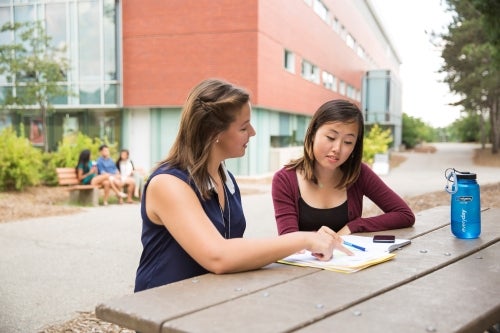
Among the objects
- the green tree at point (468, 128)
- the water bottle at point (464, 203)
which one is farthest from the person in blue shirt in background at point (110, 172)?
the green tree at point (468, 128)

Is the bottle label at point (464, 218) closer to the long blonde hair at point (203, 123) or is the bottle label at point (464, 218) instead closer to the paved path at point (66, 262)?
the long blonde hair at point (203, 123)

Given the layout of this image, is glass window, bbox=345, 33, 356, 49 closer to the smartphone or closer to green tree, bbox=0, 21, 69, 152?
green tree, bbox=0, 21, 69, 152

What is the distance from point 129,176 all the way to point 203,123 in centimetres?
1165

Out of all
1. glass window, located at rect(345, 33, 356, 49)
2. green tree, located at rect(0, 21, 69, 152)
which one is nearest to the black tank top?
green tree, located at rect(0, 21, 69, 152)

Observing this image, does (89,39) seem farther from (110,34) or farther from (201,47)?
(201,47)

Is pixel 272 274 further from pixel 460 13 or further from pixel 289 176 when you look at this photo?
pixel 460 13

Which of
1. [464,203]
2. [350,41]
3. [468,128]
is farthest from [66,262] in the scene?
[468,128]

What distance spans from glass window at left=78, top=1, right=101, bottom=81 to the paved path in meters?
12.8

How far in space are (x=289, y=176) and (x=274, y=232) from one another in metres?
5.66

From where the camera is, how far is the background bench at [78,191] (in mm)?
A: 12859

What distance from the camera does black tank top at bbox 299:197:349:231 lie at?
3334 mm

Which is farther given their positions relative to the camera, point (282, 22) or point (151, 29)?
point (282, 22)

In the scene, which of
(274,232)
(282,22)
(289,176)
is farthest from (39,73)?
(289,176)

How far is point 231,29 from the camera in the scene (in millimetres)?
21344
